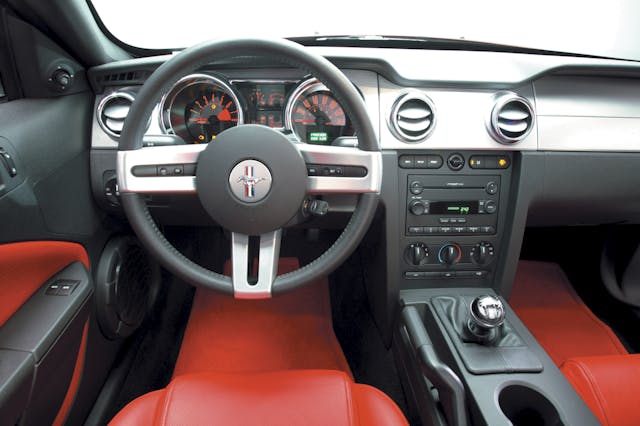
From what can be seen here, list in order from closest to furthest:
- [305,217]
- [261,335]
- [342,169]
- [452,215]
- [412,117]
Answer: [342,169] → [305,217] → [412,117] → [452,215] → [261,335]

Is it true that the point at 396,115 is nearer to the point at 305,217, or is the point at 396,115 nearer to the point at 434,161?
the point at 434,161

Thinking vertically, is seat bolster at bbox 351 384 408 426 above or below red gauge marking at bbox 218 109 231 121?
below

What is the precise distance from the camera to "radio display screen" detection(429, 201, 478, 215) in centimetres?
130

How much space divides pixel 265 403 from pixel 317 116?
31.7 inches

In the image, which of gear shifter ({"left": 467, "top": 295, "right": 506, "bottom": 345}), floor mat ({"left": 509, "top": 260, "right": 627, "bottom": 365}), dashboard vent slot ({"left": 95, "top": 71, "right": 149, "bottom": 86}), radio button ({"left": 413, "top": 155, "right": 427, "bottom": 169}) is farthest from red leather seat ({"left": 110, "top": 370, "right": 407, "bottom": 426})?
floor mat ({"left": 509, "top": 260, "right": 627, "bottom": 365})

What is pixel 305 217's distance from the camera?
3.54 feet

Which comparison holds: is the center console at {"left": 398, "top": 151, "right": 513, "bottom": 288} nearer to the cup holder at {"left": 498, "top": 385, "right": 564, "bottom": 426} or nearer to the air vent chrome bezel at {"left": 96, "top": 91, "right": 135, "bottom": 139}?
the cup holder at {"left": 498, "top": 385, "right": 564, "bottom": 426}

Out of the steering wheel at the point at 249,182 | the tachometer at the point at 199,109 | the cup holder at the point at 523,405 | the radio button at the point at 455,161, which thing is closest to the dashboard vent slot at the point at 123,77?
the tachometer at the point at 199,109

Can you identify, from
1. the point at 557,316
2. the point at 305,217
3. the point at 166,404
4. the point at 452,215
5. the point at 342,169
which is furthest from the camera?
the point at 557,316

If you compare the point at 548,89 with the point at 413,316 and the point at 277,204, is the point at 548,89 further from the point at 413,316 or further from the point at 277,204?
the point at 277,204

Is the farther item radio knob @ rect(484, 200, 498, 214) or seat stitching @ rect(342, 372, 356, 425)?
radio knob @ rect(484, 200, 498, 214)

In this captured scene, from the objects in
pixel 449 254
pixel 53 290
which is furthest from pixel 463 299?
pixel 53 290

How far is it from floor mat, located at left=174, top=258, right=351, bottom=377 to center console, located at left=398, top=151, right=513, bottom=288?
0.35m

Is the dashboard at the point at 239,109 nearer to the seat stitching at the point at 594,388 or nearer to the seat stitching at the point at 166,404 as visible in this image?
the seat stitching at the point at 166,404
